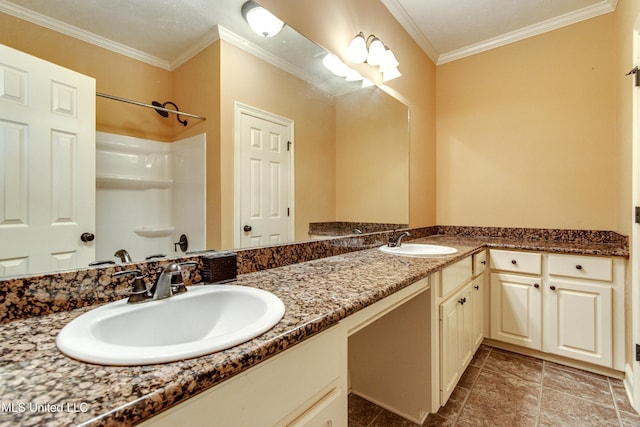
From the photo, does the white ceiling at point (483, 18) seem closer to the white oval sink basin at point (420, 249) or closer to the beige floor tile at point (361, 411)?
the white oval sink basin at point (420, 249)

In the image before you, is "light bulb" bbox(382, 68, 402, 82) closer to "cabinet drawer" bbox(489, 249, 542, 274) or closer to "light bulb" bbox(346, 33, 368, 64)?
"light bulb" bbox(346, 33, 368, 64)

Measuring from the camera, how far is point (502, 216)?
241cm

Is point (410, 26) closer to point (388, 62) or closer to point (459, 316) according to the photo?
point (388, 62)

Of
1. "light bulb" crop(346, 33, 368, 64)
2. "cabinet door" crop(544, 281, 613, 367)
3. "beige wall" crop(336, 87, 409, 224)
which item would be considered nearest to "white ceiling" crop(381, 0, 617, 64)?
"light bulb" crop(346, 33, 368, 64)

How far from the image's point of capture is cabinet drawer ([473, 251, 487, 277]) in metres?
1.86

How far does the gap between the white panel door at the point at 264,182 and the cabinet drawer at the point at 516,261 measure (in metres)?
1.62

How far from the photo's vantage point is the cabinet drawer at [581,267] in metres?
1.70

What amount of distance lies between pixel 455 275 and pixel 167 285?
1.40 metres

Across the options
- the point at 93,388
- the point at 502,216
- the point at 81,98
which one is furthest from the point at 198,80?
the point at 502,216

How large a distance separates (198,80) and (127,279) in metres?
0.69

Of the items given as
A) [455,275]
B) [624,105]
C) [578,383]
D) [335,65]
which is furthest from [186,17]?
[578,383]

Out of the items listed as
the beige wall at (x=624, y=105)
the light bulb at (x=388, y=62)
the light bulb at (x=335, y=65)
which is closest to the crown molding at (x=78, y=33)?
the light bulb at (x=335, y=65)

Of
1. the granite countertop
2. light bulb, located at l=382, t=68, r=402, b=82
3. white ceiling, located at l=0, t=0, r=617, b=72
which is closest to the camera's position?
the granite countertop

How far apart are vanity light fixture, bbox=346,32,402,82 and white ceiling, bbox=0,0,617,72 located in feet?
1.13
